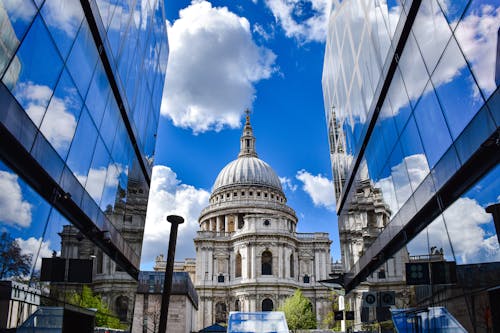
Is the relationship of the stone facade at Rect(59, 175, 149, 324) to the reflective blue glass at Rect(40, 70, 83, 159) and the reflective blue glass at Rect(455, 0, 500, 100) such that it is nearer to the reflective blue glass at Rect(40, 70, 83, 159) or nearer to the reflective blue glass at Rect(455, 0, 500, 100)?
the reflective blue glass at Rect(40, 70, 83, 159)

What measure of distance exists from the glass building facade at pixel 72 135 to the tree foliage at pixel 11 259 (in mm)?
20

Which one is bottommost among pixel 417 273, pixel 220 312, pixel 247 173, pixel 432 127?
pixel 220 312

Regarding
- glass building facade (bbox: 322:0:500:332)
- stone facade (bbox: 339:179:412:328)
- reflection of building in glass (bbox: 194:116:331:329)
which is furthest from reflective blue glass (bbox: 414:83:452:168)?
reflection of building in glass (bbox: 194:116:331:329)

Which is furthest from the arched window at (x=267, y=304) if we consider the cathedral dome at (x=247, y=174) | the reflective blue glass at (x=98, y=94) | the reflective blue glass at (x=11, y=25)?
the reflective blue glass at (x=11, y=25)

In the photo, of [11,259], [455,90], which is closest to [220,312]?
[11,259]

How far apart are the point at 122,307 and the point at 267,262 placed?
62.9m

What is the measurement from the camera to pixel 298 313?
233 feet

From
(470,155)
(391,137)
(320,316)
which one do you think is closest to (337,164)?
(391,137)

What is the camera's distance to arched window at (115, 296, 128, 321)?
20422 mm

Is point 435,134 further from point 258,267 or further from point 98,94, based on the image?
point 258,267

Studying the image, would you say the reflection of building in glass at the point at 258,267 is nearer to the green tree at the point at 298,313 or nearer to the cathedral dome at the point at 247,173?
the green tree at the point at 298,313

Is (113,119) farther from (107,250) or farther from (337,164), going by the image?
(337,164)

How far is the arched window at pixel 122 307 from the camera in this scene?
2042 cm

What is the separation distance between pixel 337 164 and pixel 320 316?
57.4 meters
